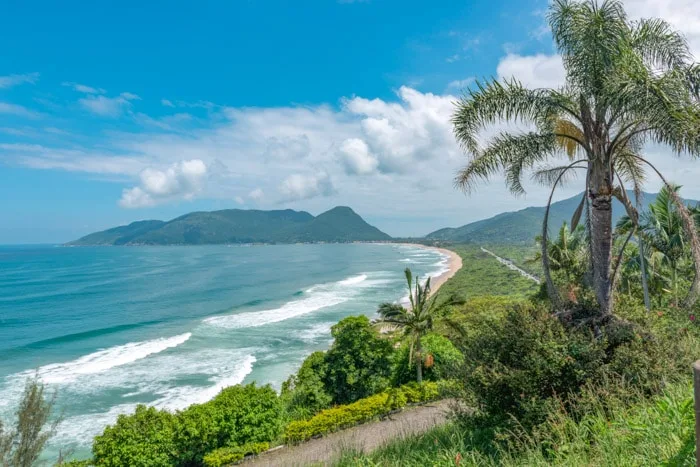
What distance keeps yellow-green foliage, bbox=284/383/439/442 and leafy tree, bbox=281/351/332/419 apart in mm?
2212

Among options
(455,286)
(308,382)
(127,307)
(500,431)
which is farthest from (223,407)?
(455,286)

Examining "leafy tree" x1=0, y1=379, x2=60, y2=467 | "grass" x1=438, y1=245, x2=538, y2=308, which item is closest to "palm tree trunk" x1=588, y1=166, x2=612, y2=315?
"leafy tree" x1=0, y1=379, x2=60, y2=467

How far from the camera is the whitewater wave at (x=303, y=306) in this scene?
40.9m

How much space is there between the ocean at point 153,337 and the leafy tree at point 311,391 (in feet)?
21.3

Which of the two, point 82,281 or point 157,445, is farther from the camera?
point 82,281

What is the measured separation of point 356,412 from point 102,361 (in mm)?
24443

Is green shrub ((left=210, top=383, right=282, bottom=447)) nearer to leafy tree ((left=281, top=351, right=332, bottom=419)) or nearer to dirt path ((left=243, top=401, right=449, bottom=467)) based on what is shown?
dirt path ((left=243, top=401, right=449, bottom=467))

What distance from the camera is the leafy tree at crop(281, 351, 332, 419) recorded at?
56.0 ft

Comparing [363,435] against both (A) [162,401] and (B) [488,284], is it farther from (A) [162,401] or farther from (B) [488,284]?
(B) [488,284]

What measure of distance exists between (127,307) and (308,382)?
4068 cm

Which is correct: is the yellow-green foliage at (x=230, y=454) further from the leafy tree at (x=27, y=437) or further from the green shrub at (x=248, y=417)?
the leafy tree at (x=27, y=437)

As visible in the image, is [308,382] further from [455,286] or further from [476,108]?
[455,286]

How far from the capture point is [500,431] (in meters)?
5.94

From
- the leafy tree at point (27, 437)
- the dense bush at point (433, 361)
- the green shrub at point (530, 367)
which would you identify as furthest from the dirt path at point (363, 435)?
the leafy tree at point (27, 437)
